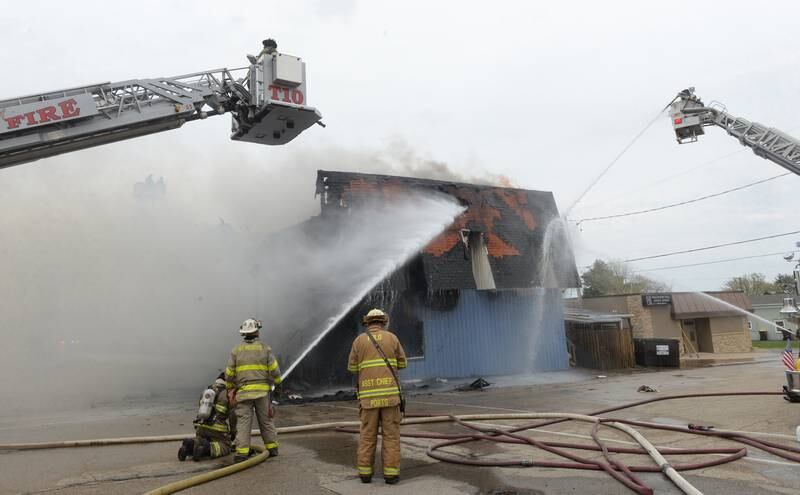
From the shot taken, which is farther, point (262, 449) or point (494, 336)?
point (494, 336)

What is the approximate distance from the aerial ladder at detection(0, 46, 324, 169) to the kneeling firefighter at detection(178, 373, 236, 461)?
4.36m

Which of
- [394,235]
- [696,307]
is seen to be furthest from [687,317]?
[394,235]

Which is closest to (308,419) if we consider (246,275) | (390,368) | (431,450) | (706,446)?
Answer: (431,450)

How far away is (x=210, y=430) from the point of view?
6.75 metres

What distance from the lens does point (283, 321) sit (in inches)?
716

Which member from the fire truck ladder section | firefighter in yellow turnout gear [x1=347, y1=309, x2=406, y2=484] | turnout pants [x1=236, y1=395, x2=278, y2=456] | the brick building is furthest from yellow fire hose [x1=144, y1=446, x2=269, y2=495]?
the brick building

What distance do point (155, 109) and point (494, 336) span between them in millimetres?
13067

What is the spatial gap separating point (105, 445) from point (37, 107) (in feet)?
16.4

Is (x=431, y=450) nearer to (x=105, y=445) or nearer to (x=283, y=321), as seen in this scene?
(x=105, y=445)

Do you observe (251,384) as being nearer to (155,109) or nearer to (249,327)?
(249,327)

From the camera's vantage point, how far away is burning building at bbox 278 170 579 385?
16.0 m

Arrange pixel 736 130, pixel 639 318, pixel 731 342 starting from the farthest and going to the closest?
1. pixel 731 342
2. pixel 639 318
3. pixel 736 130

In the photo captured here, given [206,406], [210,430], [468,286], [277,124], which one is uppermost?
[277,124]

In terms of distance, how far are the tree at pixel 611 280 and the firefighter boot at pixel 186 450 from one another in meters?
47.3
